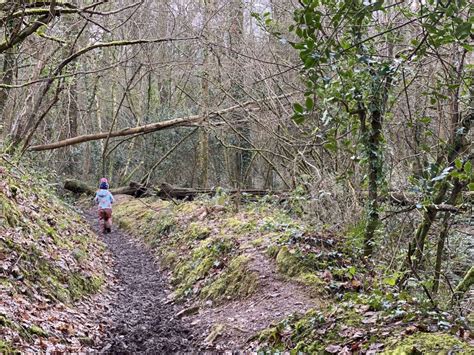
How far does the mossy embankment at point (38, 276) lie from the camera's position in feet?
15.2

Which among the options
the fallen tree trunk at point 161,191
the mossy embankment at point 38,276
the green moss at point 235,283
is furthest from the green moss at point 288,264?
the fallen tree trunk at point 161,191

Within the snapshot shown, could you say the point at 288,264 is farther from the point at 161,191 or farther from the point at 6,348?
the point at 161,191

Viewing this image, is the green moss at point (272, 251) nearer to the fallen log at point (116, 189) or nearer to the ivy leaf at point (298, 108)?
the ivy leaf at point (298, 108)

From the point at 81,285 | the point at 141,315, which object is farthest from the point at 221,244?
the point at 81,285

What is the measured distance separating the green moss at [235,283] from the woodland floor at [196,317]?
0.43ft

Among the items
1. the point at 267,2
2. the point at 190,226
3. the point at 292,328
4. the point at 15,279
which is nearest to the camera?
the point at 292,328

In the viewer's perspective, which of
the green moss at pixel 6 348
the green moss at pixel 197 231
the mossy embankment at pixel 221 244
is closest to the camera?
the green moss at pixel 6 348

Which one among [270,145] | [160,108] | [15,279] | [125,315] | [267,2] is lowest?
[125,315]


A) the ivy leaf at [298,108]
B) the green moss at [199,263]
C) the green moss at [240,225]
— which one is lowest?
the green moss at [199,263]

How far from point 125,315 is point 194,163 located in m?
16.4

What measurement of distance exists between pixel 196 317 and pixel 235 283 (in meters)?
0.76

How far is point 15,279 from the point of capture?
5363 millimetres

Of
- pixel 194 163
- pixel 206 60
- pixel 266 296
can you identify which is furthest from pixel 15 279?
pixel 194 163

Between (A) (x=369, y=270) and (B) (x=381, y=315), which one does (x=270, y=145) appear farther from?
(B) (x=381, y=315)
